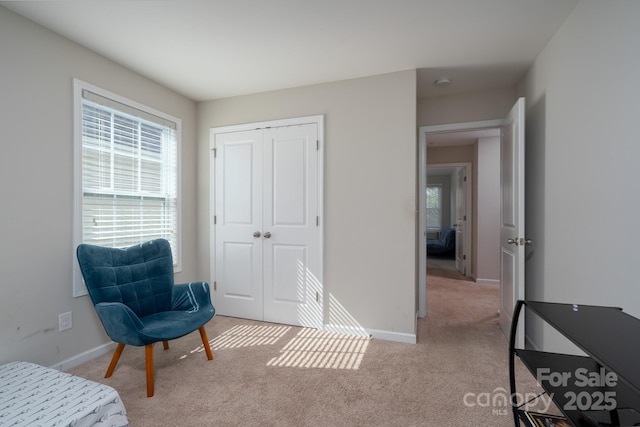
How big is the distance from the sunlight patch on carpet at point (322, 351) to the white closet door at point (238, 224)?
72 centimetres

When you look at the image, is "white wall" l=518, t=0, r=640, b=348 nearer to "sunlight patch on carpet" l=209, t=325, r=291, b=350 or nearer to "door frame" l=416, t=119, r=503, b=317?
"door frame" l=416, t=119, r=503, b=317

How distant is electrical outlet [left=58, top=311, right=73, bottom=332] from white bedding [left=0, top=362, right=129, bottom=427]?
0.46 m

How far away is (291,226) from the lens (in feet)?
9.93

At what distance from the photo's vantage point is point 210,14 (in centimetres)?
188

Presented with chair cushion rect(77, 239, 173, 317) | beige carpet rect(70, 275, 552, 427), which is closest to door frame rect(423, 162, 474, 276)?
beige carpet rect(70, 275, 552, 427)

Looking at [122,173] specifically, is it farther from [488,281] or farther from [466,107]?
[488,281]

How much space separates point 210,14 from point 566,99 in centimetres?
238

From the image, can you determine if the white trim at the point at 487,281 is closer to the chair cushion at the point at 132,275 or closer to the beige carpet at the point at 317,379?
the beige carpet at the point at 317,379

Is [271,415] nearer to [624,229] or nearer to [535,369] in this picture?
[535,369]

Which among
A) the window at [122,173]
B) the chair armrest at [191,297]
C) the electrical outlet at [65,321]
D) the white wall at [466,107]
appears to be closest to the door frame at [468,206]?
the white wall at [466,107]

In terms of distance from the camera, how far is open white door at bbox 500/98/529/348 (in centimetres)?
229

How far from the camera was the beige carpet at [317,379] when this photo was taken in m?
1.67

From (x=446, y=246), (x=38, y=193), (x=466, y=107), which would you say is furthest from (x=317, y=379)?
(x=446, y=246)

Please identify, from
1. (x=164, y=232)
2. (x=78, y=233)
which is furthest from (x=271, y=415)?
(x=164, y=232)
